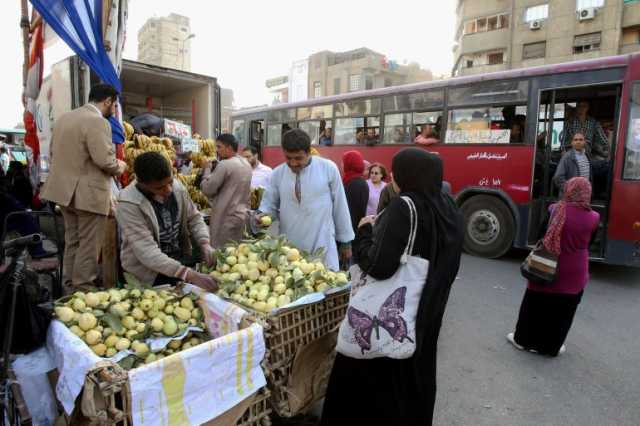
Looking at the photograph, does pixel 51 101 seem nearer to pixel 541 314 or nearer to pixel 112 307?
pixel 112 307

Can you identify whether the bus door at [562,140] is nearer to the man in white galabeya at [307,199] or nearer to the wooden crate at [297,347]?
the man in white galabeya at [307,199]

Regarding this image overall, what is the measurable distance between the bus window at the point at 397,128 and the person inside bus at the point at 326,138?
1.73 metres

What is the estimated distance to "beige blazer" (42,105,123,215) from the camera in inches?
144

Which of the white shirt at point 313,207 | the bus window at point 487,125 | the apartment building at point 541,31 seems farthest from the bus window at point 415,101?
the apartment building at point 541,31

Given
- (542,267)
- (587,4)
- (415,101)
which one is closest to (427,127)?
(415,101)

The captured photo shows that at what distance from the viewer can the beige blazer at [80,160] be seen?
365cm

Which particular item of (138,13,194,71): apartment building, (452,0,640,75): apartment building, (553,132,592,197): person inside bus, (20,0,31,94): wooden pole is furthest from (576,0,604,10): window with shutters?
(138,13,194,71): apartment building

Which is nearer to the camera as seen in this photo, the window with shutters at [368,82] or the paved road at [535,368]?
the paved road at [535,368]

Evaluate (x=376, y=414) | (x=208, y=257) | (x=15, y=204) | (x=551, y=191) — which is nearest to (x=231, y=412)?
(x=376, y=414)

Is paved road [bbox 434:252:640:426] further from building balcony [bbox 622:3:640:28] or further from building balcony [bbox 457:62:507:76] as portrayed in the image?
building balcony [bbox 457:62:507:76]

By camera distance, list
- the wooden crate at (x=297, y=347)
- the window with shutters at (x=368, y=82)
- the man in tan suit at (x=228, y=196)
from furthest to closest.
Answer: the window with shutters at (x=368, y=82)
the man in tan suit at (x=228, y=196)
the wooden crate at (x=297, y=347)

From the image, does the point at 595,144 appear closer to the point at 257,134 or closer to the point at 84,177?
the point at 84,177

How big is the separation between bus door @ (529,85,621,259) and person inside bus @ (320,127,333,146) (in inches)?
186

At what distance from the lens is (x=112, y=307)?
2365 millimetres
